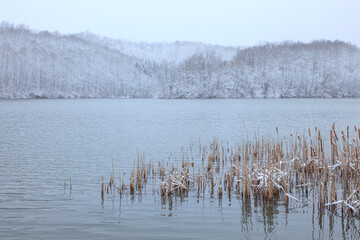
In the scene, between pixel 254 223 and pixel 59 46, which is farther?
pixel 59 46

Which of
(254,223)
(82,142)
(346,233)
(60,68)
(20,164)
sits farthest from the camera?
(60,68)

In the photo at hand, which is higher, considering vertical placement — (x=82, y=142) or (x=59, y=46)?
(x=59, y=46)

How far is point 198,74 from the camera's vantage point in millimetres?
137750

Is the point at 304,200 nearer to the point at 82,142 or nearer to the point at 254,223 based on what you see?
the point at 254,223

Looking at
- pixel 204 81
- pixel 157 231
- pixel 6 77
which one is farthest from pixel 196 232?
pixel 6 77

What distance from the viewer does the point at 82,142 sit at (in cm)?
2381

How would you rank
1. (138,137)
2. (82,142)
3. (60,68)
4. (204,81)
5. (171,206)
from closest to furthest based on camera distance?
(171,206)
(82,142)
(138,137)
(204,81)
(60,68)

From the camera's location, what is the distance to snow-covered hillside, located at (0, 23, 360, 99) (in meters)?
132

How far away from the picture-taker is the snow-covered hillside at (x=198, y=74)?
13150 cm

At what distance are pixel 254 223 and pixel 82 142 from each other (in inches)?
683

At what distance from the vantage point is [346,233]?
776 cm

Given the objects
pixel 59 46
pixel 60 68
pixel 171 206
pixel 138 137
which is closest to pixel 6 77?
pixel 60 68

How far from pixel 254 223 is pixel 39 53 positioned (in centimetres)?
18359

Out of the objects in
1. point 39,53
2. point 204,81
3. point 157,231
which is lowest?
point 157,231
